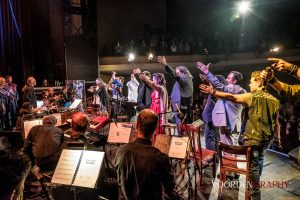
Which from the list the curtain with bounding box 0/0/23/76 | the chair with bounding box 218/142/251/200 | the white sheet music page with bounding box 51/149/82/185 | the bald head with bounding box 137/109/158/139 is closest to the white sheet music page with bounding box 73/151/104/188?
the white sheet music page with bounding box 51/149/82/185

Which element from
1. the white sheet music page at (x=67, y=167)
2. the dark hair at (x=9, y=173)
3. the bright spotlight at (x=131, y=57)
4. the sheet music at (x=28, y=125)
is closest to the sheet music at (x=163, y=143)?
the white sheet music page at (x=67, y=167)

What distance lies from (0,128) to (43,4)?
244 inches

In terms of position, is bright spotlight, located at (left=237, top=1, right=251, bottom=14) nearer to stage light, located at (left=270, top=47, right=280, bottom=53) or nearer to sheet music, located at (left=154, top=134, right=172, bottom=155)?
stage light, located at (left=270, top=47, right=280, bottom=53)

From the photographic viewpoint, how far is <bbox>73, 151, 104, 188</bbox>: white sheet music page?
3.07m

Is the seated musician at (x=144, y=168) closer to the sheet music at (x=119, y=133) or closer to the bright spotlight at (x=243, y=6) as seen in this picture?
the sheet music at (x=119, y=133)

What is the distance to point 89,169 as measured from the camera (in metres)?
3.14

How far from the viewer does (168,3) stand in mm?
16766

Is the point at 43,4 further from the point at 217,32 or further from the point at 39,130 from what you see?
the point at 39,130

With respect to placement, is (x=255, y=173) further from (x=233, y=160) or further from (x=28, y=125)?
(x=28, y=125)

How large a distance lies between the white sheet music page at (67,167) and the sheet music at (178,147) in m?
1.39

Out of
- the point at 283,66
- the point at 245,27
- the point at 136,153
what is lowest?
the point at 136,153

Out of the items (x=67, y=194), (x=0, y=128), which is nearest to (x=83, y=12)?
(x=0, y=128)

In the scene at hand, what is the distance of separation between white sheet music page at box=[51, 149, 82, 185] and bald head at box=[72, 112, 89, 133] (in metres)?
0.36

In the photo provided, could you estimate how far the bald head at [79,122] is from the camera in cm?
356
